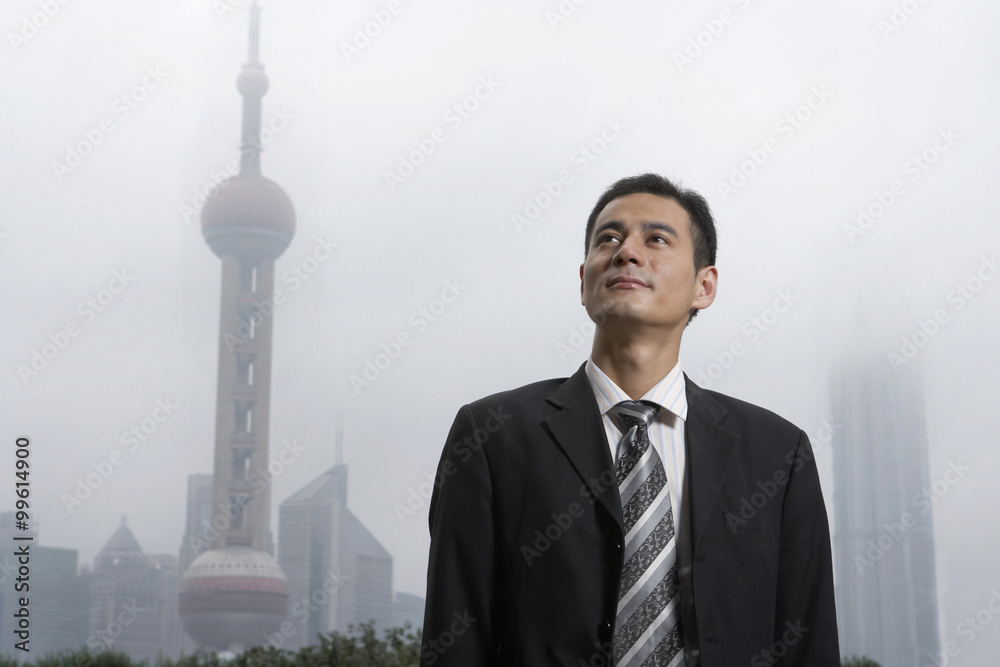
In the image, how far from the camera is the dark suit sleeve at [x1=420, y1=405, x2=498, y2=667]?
4.74ft

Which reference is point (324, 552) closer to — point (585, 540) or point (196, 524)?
point (196, 524)

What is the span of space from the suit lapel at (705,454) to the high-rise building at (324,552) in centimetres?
4068

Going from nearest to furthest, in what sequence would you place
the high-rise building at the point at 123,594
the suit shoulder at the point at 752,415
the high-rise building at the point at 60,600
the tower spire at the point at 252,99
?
the suit shoulder at the point at 752,415 → the high-rise building at the point at 60,600 → the high-rise building at the point at 123,594 → the tower spire at the point at 252,99

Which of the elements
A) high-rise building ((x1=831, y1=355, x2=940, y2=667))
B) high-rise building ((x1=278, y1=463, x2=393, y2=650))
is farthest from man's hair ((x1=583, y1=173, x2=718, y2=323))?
high-rise building ((x1=278, y1=463, x2=393, y2=650))

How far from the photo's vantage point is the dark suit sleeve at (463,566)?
1.44m

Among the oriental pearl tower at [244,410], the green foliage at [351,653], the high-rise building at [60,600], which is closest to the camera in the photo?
the green foliage at [351,653]

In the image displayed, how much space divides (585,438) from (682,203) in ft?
1.53

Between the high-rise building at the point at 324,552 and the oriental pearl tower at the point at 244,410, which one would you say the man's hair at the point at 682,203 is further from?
the oriental pearl tower at the point at 244,410

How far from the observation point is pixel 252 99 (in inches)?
1810

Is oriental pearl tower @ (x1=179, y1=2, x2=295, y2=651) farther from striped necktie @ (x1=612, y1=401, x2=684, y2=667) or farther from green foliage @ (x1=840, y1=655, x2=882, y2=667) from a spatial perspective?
striped necktie @ (x1=612, y1=401, x2=684, y2=667)

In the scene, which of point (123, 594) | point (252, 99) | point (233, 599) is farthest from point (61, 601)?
point (252, 99)

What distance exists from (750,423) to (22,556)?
18.0 ft

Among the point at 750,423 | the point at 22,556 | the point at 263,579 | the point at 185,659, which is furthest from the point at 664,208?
the point at 263,579

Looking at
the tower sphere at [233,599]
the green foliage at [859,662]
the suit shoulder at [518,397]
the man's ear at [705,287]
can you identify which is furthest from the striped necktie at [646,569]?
the tower sphere at [233,599]
